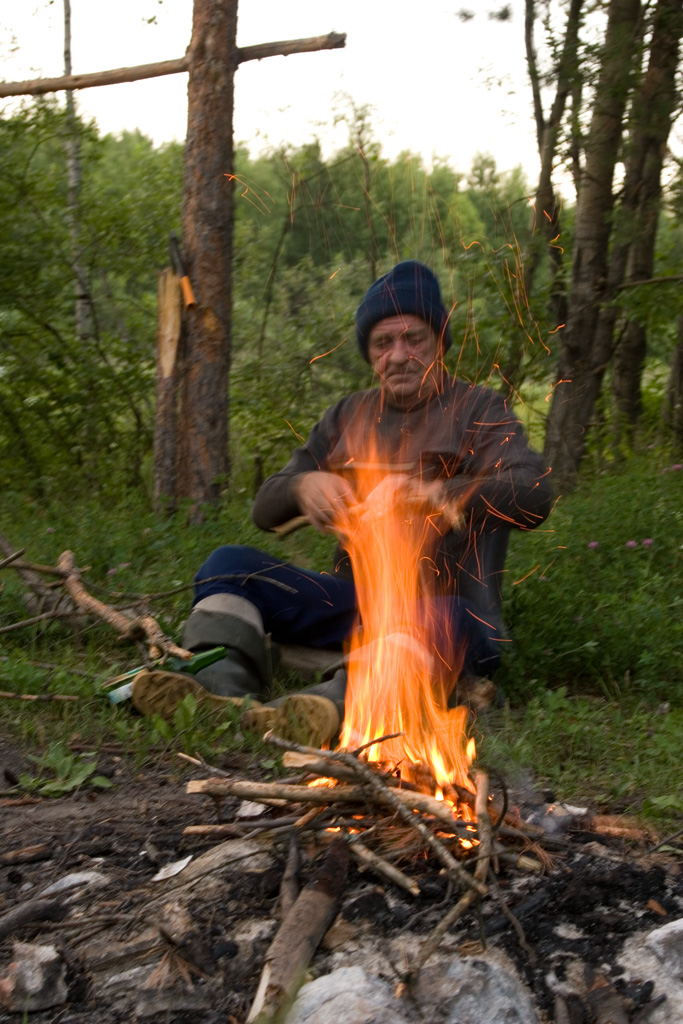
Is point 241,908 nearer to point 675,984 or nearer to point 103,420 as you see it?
point 675,984

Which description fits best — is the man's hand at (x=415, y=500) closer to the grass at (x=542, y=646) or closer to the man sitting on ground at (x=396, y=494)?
the man sitting on ground at (x=396, y=494)

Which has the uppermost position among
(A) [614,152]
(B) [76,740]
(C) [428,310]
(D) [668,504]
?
(A) [614,152]

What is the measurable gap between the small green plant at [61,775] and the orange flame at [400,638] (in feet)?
2.84

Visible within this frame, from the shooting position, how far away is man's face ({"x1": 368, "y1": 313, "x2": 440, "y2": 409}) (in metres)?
3.99

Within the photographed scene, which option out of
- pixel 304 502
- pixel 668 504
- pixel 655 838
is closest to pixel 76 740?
pixel 304 502

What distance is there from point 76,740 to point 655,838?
6.76 feet

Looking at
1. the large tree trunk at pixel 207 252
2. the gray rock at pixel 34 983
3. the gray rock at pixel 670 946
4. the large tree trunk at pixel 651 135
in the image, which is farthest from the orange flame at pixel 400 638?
the large tree trunk at pixel 651 135

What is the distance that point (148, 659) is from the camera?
4051 millimetres

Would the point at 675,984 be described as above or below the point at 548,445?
below

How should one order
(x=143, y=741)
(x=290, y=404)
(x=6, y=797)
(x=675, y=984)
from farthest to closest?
(x=290, y=404), (x=143, y=741), (x=6, y=797), (x=675, y=984)

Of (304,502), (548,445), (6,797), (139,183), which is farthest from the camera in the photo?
(139,183)

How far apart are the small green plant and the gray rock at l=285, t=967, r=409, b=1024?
1.42 m

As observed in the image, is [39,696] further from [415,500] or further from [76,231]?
[76,231]

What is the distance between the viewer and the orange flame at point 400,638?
9.80 feet
